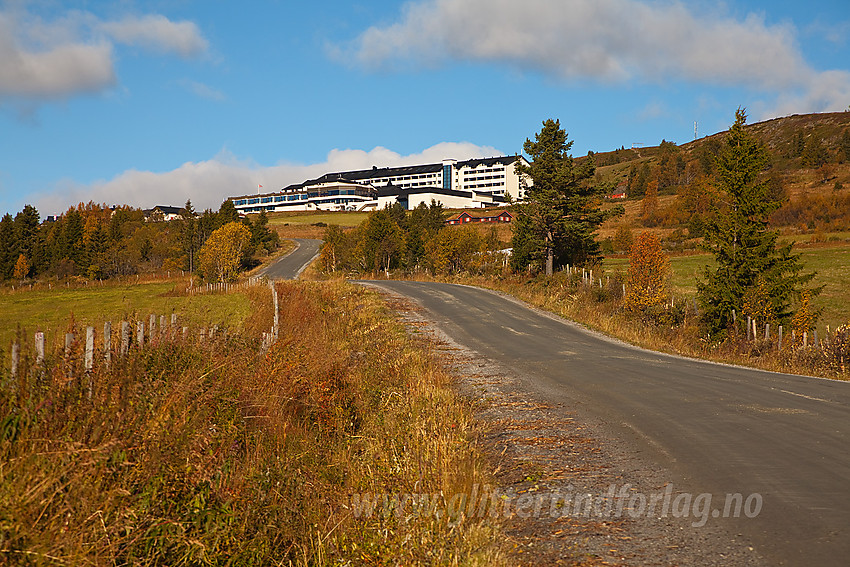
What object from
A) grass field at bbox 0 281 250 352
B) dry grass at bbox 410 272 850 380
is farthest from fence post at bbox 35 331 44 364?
grass field at bbox 0 281 250 352

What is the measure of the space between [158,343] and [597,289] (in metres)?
24.9

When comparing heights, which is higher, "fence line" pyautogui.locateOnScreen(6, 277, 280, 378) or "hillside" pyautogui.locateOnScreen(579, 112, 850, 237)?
"hillside" pyautogui.locateOnScreen(579, 112, 850, 237)

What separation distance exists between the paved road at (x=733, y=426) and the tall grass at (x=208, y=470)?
220cm

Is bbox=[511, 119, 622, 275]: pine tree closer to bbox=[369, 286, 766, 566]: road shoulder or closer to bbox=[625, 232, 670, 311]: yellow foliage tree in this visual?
bbox=[625, 232, 670, 311]: yellow foliage tree

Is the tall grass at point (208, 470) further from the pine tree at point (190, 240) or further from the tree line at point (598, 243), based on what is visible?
the pine tree at point (190, 240)

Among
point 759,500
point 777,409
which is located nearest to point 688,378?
point 777,409

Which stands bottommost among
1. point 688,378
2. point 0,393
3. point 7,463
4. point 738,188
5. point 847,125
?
point 688,378

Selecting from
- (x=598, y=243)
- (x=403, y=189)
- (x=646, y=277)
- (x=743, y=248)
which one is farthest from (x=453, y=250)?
(x=403, y=189)

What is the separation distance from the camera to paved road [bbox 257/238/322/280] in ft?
241

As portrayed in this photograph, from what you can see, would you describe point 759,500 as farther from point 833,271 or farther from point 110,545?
point 833,271

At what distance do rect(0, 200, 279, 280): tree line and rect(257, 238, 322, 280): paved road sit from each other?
424 cm

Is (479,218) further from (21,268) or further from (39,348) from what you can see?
(39,348)

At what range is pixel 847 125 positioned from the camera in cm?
15500

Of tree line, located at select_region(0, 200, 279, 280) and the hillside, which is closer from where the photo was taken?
the hillside
